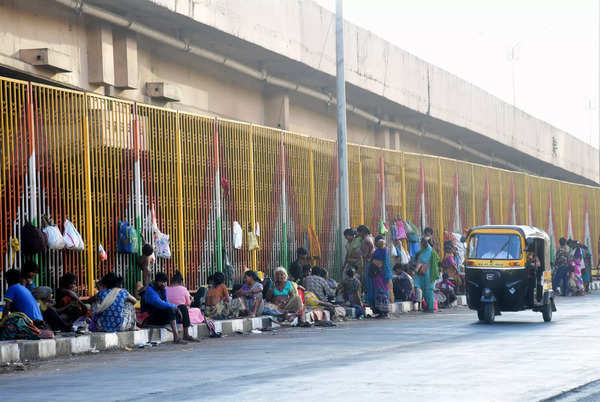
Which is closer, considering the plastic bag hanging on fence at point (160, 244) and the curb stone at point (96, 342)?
the curb stone at point (96, 342)

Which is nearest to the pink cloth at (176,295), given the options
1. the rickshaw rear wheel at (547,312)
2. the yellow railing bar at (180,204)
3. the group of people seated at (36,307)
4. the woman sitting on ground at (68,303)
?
the group of people seated at (36,307)

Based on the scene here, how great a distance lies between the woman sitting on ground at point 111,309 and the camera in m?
16.5

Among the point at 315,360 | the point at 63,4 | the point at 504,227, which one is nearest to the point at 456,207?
the point at 504,227

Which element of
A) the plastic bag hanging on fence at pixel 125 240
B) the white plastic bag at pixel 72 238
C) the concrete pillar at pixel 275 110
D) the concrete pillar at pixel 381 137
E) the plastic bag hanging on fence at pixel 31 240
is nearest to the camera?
the plastic bag hanging on fence at pixel 31 240

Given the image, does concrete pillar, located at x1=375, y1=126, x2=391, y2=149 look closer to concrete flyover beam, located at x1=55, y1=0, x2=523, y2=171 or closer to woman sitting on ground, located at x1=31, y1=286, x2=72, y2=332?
concrete flyover beam, located at x1=55, y1=0, x2=523, y2=171

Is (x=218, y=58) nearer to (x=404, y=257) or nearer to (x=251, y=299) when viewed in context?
(x=251, y=299)

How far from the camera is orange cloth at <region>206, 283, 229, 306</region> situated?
19.8m

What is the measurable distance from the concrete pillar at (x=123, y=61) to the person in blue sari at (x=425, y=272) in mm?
7548

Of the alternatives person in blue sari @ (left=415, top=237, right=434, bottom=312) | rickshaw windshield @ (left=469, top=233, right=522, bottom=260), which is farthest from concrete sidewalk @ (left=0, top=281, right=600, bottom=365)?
person in blue sari @ (left=415, top=237, right=434, bottom=312)

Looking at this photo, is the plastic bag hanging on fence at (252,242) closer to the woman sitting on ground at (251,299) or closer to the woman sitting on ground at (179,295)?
the woman sitting on ground at (251,299)

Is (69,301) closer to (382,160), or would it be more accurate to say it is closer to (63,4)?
(63,4)

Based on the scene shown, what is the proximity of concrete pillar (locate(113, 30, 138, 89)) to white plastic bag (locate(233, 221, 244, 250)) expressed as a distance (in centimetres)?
358

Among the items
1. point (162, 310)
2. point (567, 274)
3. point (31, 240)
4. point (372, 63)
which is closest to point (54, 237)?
point (31, 240)

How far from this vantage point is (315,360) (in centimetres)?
1294
